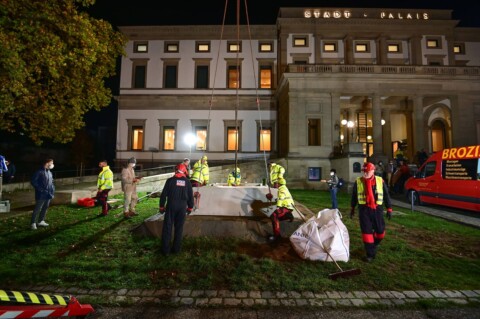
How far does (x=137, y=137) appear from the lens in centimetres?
2773

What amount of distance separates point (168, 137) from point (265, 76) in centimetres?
1233

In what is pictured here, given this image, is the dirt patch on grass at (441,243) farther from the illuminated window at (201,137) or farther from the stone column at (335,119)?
the illuminated window at (201,137)

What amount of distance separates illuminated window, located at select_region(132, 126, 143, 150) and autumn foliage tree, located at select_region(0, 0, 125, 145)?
15085mm

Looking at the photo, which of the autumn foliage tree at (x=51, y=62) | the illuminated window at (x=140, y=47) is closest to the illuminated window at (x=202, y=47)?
the illuminated window at (x=140, y=47)

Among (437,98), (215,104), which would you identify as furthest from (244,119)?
(437,98)

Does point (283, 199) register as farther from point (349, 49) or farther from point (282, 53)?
point (349, 49)

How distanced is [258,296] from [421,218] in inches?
324

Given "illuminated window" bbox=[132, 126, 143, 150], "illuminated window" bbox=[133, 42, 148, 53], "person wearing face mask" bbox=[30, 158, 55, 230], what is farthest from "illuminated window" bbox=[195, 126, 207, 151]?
"person wearing face mask" bbox=[30, 158, 55, 230]

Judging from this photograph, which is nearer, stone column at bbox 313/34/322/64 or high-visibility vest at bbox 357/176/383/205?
high-visibility vest at bbox 357/176/383/205

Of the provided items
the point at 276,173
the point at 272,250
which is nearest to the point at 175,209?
the point at 272,250

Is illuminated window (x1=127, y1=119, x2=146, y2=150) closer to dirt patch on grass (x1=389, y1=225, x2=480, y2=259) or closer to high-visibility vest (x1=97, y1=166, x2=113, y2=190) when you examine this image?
high-visibility vest (x1=97, y1=166, x2=113, y2=190)

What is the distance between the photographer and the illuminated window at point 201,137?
27.2 m

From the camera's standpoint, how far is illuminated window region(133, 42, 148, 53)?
2853 cm

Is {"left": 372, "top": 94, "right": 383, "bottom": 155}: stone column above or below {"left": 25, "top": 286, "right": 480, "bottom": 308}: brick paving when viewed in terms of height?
above
